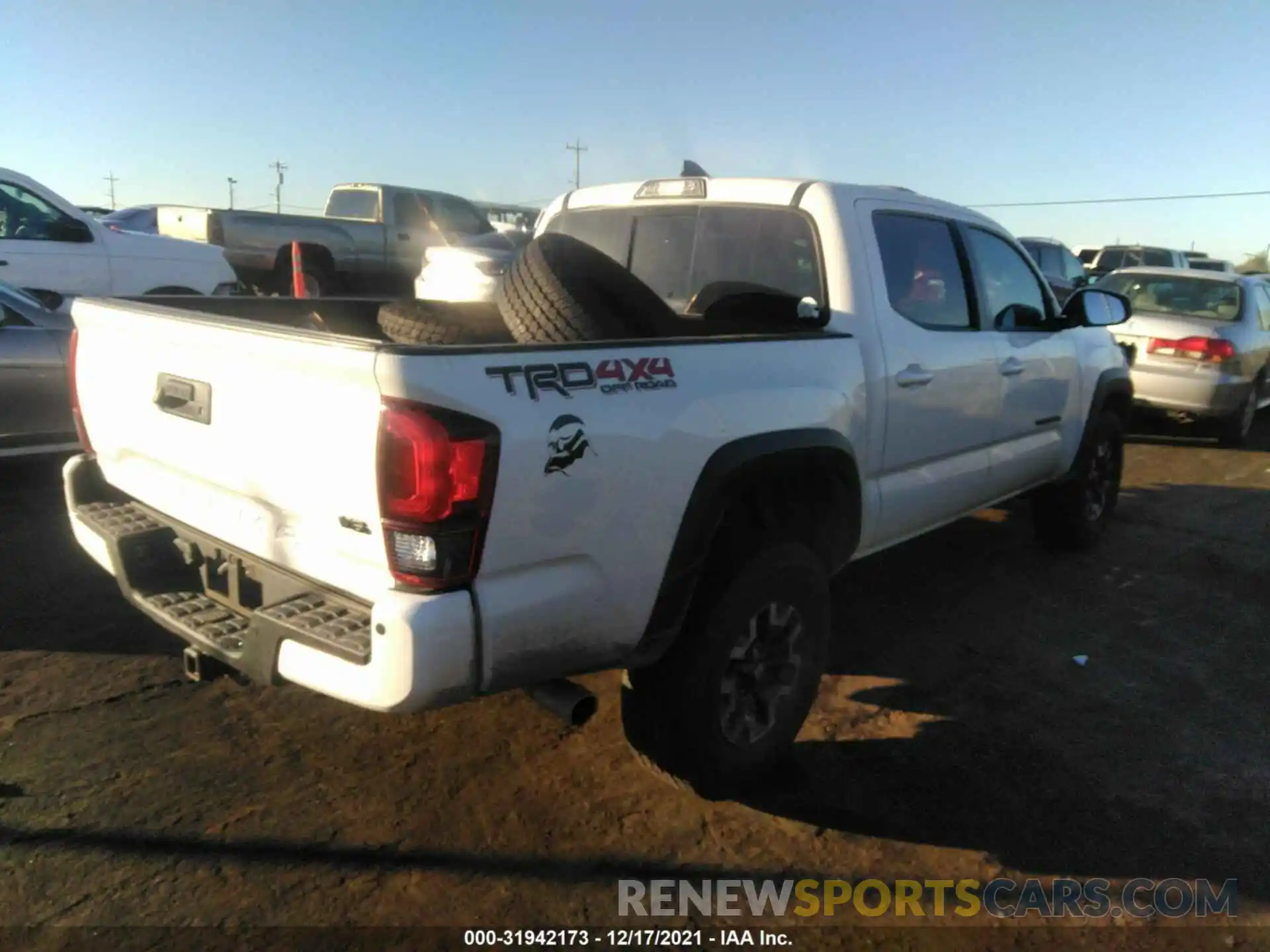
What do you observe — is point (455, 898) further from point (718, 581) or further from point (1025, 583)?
point (1025, 583)

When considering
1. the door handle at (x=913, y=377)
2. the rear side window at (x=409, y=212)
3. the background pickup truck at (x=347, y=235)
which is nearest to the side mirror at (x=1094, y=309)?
the door handle at (x=913, y=377)

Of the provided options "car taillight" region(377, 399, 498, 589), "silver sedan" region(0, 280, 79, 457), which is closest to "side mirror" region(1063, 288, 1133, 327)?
"car taillight" region(377, 399, 498, 589)

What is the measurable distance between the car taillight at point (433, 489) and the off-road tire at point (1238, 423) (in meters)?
Answer: 9.15

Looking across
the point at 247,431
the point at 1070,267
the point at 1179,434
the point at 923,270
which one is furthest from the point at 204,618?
the point at 1070,267

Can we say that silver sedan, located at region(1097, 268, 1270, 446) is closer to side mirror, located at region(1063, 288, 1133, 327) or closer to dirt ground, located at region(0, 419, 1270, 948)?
side mirror, located at region(1063, 288, 1133, 327)

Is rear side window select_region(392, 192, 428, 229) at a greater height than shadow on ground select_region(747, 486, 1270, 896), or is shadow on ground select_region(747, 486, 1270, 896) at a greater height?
rear side window select_region(392, 192, 428, 229)

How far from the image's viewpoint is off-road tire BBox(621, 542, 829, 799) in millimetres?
2896

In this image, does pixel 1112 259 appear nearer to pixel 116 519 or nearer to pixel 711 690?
pixel 711 690

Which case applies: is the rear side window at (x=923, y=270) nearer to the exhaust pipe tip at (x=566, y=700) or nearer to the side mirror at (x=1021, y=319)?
the side mirror at (x=1021, y=319)

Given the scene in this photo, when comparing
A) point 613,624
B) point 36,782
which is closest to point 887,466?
point 613,624

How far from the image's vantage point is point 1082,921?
2.77m

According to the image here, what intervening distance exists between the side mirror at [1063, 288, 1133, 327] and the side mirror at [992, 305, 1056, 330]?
0.15m

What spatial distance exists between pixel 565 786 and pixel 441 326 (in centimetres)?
156

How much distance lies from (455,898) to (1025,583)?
3.85m
